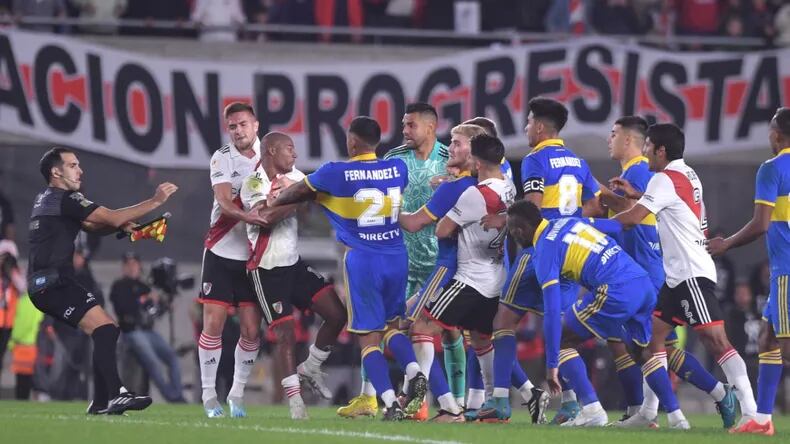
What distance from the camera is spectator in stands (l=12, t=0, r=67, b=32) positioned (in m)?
21.6

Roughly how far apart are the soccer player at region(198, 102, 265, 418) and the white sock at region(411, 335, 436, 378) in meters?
1.31

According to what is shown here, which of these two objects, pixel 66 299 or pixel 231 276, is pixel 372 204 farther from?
pixel 66 299

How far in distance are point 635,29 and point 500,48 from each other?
3.53 m

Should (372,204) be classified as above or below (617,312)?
above

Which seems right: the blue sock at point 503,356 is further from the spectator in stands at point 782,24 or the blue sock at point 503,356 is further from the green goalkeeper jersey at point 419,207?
the spectator in stands at point 782,24

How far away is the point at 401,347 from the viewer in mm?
11922

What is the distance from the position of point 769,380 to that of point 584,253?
1656 mm

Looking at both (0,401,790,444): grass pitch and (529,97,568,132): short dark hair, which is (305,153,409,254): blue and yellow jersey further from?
(529,97,568,132): short dark hair

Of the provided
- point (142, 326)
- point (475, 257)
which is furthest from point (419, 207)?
point (142, 326)

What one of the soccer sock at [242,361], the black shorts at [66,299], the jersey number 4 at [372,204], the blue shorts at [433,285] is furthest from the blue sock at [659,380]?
the black shorts at [66,299]

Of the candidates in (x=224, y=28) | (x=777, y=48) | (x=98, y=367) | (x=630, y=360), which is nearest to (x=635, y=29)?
(x=777, y=48)

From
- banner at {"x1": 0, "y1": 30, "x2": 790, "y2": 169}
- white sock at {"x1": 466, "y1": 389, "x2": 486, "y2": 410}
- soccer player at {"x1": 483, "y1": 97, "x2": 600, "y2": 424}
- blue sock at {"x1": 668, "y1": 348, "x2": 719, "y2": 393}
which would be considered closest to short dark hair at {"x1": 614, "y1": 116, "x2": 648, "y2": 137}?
soccer player at {"x1": 483, "y1": 97, "x2": 600, "y2": 424}

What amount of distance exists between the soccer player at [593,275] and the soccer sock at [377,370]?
1312 millimetres

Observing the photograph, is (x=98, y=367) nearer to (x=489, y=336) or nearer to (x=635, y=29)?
(x=489, y=336)
